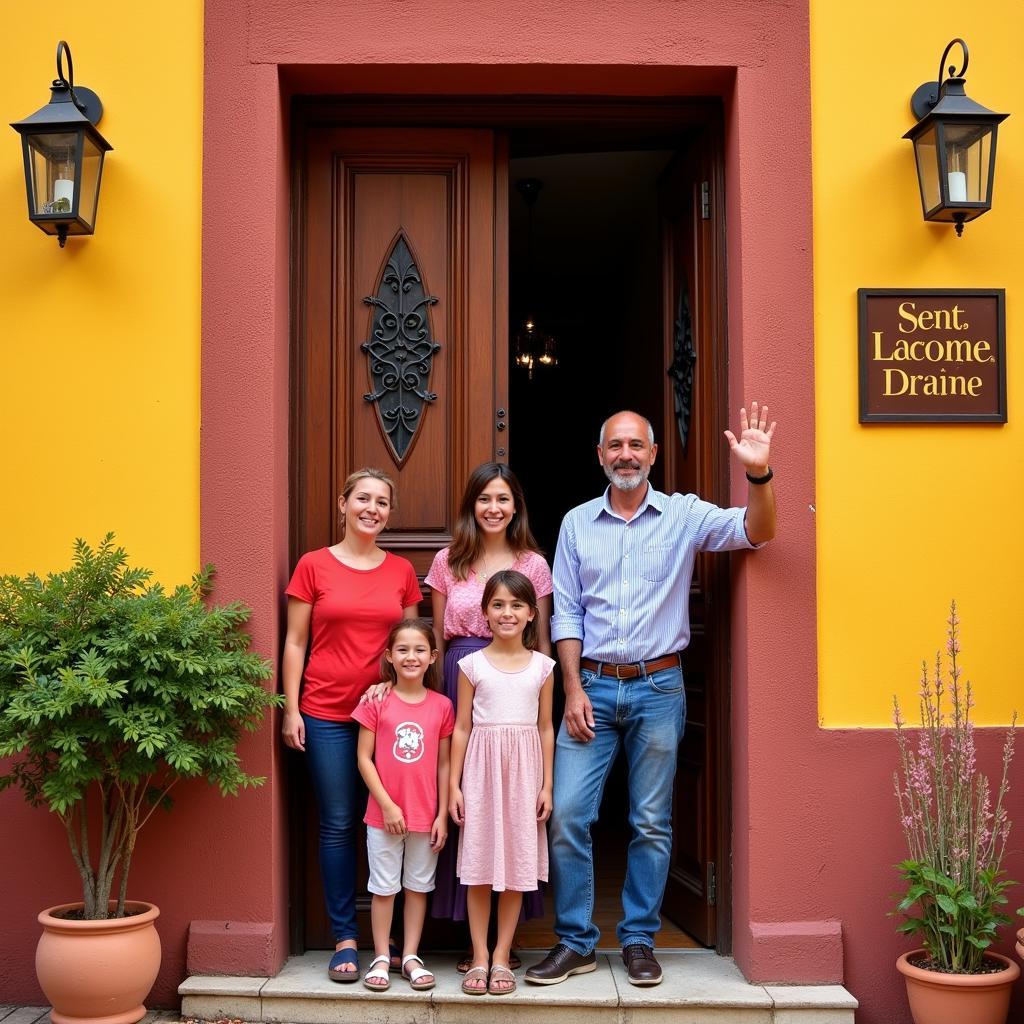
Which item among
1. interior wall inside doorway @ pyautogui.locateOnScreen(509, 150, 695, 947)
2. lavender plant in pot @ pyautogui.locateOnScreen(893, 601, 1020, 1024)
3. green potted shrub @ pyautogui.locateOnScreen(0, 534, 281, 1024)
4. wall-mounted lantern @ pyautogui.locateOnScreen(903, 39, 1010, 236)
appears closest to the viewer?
green potted shrub @ pyautogui.locateOnScreen(0, 534, 281, 1024)

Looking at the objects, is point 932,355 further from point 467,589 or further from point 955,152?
point 467,589

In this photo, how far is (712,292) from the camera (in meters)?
4.53

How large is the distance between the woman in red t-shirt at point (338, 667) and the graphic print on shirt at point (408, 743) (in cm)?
22

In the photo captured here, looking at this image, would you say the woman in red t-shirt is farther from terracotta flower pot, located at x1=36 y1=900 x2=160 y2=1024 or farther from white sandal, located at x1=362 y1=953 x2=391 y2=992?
terracotta flower pot, located at x1=36 y1=900 x2=160 y2=1024

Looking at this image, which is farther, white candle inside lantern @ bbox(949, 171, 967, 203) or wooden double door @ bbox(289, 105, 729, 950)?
wooden double door @ bbox(289, 105, 729, 950)

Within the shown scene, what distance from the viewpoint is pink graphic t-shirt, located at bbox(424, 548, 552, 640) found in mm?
4148

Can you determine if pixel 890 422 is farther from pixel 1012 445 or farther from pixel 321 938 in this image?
pixel 321 938

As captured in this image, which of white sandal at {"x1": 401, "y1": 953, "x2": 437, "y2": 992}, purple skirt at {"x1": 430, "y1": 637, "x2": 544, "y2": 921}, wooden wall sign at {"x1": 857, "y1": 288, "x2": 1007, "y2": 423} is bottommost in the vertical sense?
white sandal at {"x1": 401, "y1": 953, "x2": 437, "y2": 992}

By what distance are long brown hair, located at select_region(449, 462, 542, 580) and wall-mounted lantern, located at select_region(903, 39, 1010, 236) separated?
1.78m

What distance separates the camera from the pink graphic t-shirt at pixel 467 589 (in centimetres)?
415

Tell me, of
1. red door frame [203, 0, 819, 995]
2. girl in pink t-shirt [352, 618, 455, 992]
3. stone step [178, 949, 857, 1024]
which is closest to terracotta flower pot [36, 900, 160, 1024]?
stone step [178, 949, 857, 1024]

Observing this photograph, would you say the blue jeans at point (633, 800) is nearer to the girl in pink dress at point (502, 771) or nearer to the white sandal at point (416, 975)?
the girl in pink dress at point (502, 771)

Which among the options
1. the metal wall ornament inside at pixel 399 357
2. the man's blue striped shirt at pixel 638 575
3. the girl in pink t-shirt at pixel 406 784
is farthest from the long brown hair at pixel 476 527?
the metal wall ornament inside at pixel 399 357

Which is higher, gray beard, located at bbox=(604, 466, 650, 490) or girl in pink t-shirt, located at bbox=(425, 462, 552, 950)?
gray beard, located at bbox=(604, 466, 650, 490)
